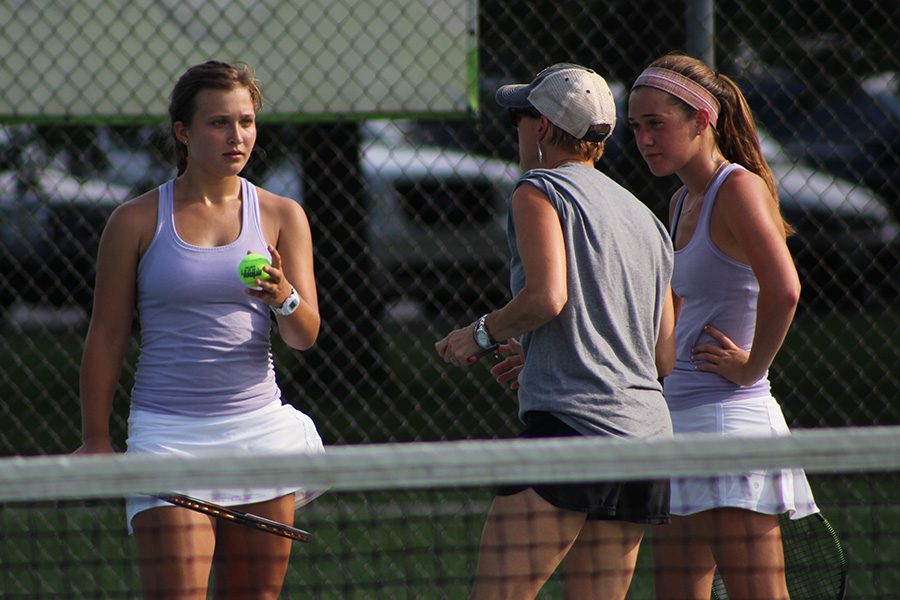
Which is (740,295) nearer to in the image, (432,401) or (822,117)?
(432,401)

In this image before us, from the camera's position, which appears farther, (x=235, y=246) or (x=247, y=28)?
(x=247, y=28)

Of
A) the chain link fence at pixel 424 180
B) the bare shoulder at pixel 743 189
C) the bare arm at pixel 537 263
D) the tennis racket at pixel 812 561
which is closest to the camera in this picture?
the bare arm at pixel 537 263

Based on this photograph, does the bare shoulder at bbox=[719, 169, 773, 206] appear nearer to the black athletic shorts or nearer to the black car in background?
the black athletic shorts

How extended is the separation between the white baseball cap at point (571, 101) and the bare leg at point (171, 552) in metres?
1.08

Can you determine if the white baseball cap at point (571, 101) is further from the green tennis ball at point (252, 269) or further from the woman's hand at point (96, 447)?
the woman's hand at point (96, 447)

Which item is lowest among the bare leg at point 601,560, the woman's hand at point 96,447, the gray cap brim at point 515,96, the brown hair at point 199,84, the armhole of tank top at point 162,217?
the bare leg at point 601,560

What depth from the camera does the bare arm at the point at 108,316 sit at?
105 inches

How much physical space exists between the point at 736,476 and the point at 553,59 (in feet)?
12.2

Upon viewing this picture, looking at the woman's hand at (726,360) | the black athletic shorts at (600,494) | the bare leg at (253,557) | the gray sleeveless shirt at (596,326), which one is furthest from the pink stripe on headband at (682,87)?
the bare leg at (253,557)

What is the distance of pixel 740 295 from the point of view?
2.83 meters

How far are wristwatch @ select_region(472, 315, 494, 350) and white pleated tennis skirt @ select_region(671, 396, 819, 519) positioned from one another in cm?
55

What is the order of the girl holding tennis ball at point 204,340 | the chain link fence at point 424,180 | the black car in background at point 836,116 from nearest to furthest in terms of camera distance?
the girl holding tennis ball at point 204,340 → the chain link fence at point 424,180 → the black car in background at point 836,116

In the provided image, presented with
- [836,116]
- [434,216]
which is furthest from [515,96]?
[434,216]

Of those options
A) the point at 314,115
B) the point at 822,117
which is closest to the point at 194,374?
the point at 314,115
